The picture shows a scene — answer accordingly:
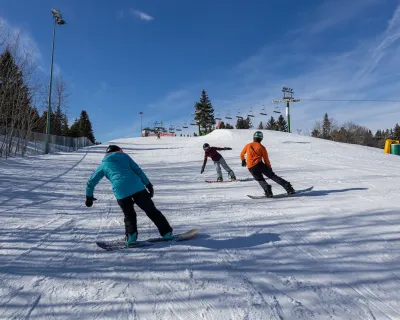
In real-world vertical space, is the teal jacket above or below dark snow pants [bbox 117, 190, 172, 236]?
above

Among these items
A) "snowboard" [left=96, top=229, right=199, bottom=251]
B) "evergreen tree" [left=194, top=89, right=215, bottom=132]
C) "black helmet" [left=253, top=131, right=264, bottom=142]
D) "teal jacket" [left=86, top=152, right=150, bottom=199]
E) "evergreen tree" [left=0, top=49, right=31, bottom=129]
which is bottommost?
"snowboard" [left=96, top=229, right=199, bottom=251]

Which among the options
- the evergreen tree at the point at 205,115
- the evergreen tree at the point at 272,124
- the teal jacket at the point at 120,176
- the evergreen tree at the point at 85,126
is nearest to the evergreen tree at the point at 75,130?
the evergreen tree at the point at 85,126

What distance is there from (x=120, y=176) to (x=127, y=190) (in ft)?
0.76

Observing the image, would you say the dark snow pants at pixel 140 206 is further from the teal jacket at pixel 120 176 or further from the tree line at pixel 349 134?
the tree line at pixel 349 134

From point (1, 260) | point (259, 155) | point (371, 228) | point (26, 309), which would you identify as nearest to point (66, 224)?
point (1, 260)

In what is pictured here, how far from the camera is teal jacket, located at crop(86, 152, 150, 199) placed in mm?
3742

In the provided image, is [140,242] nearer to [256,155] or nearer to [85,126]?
[256,155]

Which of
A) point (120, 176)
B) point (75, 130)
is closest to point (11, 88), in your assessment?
point (120, 176)

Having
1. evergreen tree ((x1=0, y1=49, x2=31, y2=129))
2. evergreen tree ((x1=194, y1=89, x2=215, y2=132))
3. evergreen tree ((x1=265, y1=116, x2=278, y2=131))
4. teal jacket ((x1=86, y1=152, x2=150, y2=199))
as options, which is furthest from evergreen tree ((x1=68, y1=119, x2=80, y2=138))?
teal jacket ((x1=86, y1=152, x2=150, y2=199))

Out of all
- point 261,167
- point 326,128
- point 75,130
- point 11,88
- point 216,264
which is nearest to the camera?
point 216,264

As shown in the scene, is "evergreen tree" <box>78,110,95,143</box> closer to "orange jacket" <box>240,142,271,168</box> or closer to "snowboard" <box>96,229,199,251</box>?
"orange jacket" <box>240,142,271,168</box>

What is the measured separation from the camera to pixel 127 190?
12.3ft

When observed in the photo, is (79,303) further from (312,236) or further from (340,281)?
(312,236)

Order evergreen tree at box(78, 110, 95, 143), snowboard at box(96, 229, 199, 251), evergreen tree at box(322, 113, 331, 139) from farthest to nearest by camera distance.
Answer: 1. evergreen tree at box(322, 113, 331, 139)
2. evergreen tree at box(78, 110, 95, 143)
3. snowboard at box(96, 229, 199, 251)
